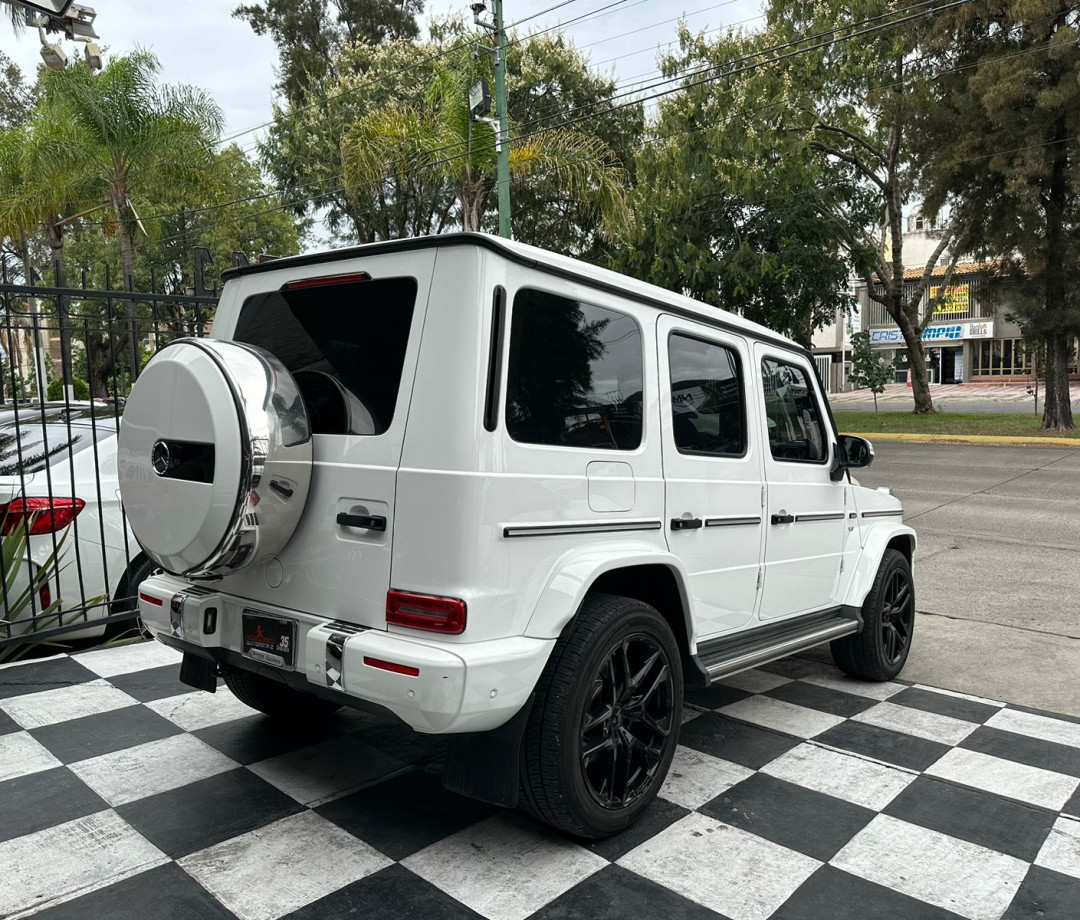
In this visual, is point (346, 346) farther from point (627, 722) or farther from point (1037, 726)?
point (1037, 726)

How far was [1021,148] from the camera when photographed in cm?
1889

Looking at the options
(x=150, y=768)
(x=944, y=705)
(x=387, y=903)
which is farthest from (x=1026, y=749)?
(x=150, y=768)

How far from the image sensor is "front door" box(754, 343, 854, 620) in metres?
3.99

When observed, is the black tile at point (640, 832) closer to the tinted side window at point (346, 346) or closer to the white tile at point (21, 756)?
the tinted side window at point (346, 346)

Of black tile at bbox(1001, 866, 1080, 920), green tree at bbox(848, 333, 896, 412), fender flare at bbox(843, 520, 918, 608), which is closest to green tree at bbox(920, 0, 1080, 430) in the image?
green tree at bbox(848, 333, 896, 412)

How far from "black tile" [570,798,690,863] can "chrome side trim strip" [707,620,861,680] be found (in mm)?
512

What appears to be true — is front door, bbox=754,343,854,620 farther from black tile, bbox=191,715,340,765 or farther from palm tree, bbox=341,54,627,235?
palm tree, bbox=341,54,627,235

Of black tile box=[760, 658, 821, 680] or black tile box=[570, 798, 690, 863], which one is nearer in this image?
black tile box=[570, 798, 690, 863]

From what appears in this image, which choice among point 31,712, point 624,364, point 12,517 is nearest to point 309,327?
point 624,364

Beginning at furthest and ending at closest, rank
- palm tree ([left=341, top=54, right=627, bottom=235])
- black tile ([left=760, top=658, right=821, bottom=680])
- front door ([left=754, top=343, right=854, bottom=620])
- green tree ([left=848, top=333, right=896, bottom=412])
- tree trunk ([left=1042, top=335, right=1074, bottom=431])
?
1. green tree ([left=848, top=333, right=896, bottom=412])
2. tree trunk ([left=1042, top=335, right=1074, bottom=431])
3. palm tree ([left=341, top=54, right=627, bottom=235])
4. black tile ([left=760, top=658, right=821, bottom=680])
5. front door ([left=754, top=343, right=854, bottom=620])

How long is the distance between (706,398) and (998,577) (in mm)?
5163

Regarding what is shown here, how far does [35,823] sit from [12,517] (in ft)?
7.59

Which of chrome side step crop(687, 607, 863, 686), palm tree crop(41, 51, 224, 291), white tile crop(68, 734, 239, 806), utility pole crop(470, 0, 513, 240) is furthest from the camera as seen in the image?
palm tree crop(41, 51, 224, 291)

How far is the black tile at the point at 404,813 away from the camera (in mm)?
2990
